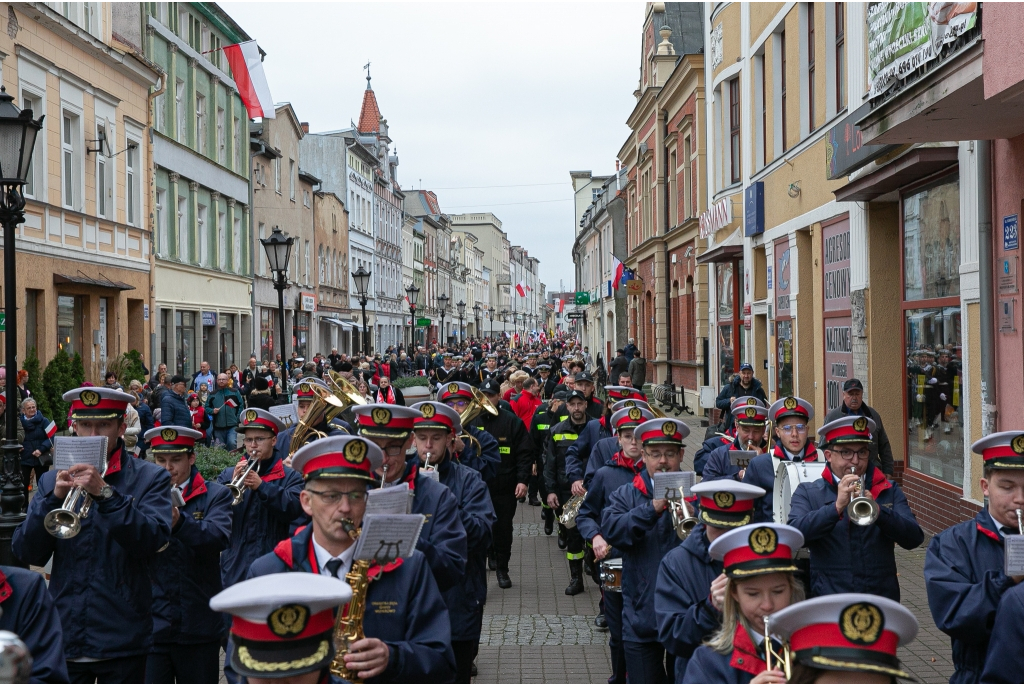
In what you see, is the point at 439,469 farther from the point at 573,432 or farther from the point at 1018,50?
the point at 1018,50

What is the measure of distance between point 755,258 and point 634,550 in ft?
58.4

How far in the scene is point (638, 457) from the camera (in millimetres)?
7055

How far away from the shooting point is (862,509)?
19.4 ft

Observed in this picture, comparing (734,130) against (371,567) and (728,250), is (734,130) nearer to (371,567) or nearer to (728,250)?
(728,250)

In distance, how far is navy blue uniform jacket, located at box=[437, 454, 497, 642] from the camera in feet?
20.2

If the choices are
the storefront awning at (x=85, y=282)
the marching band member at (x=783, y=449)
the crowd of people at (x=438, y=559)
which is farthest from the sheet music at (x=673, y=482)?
the storefront awning at (x=85, y=282)

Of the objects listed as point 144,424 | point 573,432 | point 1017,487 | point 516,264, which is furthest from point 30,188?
point 516,264

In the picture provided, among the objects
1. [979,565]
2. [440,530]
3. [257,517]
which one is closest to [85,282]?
[257,517]

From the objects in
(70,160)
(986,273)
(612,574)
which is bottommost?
(612,574)

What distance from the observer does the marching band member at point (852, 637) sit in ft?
9.18

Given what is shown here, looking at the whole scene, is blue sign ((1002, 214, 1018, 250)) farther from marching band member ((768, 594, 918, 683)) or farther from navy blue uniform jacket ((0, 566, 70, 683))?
navy blue uniform jacket ((0, 566, 70, 683))

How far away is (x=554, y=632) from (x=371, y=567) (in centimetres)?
556

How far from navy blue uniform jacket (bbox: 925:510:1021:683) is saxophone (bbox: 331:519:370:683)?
2.60 m

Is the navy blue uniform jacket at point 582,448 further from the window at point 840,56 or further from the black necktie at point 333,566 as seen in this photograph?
the window at point 840,56
